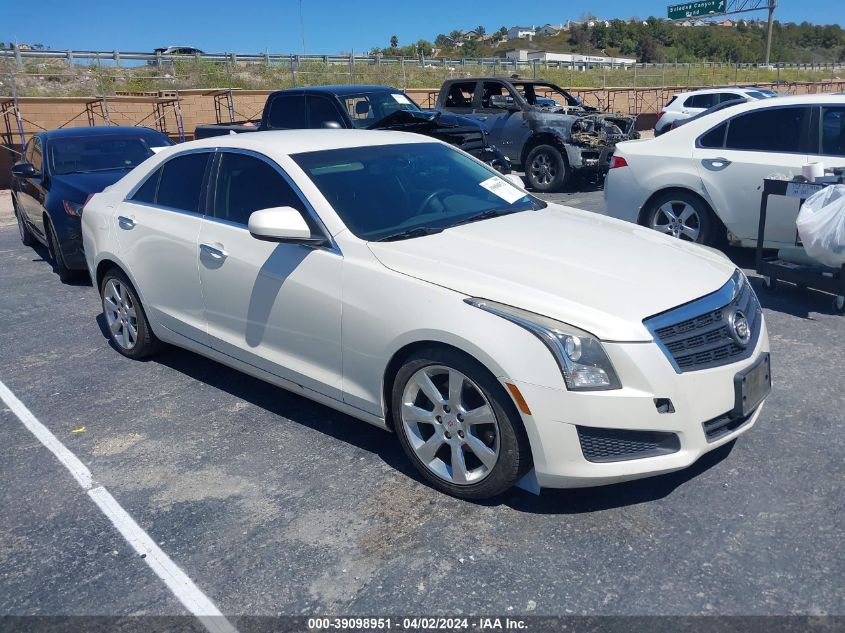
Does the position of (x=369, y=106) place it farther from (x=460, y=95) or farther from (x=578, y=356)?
(x=578, y=356)

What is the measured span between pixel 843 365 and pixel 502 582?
122 inches

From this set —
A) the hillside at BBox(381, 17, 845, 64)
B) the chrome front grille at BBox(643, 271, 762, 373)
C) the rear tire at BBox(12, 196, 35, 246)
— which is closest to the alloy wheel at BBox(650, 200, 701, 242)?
the chrome front grille at BBox(643, 271, 762, 373)

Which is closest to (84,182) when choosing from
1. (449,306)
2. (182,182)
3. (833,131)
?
(182,182)

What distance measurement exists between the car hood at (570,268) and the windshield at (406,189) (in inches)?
7.2

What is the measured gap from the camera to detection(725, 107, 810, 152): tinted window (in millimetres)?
6551

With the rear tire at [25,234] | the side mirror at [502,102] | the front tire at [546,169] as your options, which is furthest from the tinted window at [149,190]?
the side mirror at [502,102]

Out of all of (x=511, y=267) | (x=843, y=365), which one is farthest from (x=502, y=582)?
(x=843, y=365)

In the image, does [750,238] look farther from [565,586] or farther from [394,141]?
[565,586]

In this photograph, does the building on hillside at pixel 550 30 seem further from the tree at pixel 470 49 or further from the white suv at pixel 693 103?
the white suv at pixel 693 103

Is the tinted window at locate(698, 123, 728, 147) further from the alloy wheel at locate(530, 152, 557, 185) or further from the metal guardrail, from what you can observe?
the metal guardrail

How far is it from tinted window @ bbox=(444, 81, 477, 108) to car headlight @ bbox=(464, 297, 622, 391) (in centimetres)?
1140

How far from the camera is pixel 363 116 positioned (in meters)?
10.8

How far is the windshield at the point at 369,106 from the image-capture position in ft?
35.3

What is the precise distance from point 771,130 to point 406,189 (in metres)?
4.16
